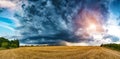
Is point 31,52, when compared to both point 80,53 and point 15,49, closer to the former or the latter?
point 15,49

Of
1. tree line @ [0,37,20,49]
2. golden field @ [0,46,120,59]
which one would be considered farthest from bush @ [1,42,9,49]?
golden field @ [0,46,120,59]

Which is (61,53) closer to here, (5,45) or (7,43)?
(7,43)

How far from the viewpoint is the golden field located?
26156mm

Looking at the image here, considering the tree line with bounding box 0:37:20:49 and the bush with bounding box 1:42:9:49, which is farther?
the bush with bounding box 1:42:9:49

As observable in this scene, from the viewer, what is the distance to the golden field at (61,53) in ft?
85.8

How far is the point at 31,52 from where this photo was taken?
1067 inches

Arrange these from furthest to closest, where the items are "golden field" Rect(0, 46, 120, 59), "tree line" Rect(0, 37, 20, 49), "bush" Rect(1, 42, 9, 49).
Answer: "bush" Rect(1, 42, 9, 49)
"tree line" Rect(0, 37, 20, 49)
"golden field" Rect(0, 46, 120, 59)

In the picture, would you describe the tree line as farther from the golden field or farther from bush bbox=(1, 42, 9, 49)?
the golden field

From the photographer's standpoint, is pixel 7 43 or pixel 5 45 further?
pixel 5 45

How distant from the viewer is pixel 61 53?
2673cm

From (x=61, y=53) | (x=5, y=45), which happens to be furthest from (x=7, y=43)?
(x=61, y=53)

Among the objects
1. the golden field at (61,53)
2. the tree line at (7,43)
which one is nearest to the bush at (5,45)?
the tree line at (7,43)

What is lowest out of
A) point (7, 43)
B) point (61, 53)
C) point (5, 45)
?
point (61, 53)

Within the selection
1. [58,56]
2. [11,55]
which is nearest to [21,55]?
[11,55]
